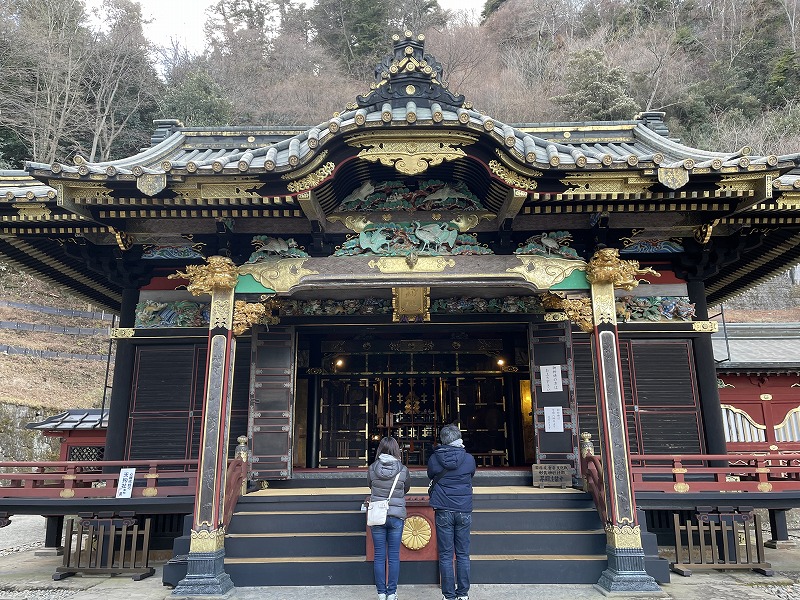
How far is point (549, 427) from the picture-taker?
30.6ft

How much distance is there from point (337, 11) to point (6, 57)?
2662 cm

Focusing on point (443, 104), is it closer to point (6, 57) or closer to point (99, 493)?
point (99, 493)

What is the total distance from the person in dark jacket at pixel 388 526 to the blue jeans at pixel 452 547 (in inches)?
18.0

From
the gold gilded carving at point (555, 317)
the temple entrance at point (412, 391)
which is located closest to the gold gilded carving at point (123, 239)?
the temple entrance at point (412, 391)

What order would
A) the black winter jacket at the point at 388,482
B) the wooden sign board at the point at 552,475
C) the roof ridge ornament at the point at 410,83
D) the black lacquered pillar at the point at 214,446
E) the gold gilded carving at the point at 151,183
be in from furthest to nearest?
the wooden sign board at the point at 552,475
the roof ridge ornament at the point at 410,83
the black lacquered pillar at the point at 214,446
the gold gilded carving at the point at 151,183
the black winter jacket at the point at 388,482

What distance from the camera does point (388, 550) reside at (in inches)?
235

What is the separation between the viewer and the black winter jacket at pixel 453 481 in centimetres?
586

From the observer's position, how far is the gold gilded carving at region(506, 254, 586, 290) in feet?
24.8

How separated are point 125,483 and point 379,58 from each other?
128ft

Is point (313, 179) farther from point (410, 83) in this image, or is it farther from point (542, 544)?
point (542, 544)

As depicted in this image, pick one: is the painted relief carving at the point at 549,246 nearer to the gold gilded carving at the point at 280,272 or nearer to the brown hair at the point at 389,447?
the gold gilded carving at the point at 280,272

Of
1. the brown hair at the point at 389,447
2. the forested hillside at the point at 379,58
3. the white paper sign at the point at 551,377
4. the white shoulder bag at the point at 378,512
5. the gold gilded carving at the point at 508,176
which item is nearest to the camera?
the white shoulder bag at the point at 378,512

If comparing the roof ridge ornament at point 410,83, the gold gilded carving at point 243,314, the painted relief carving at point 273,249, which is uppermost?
the roof ridge ornament at point 410,83

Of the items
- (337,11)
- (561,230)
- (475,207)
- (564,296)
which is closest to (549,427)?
(564,296)
